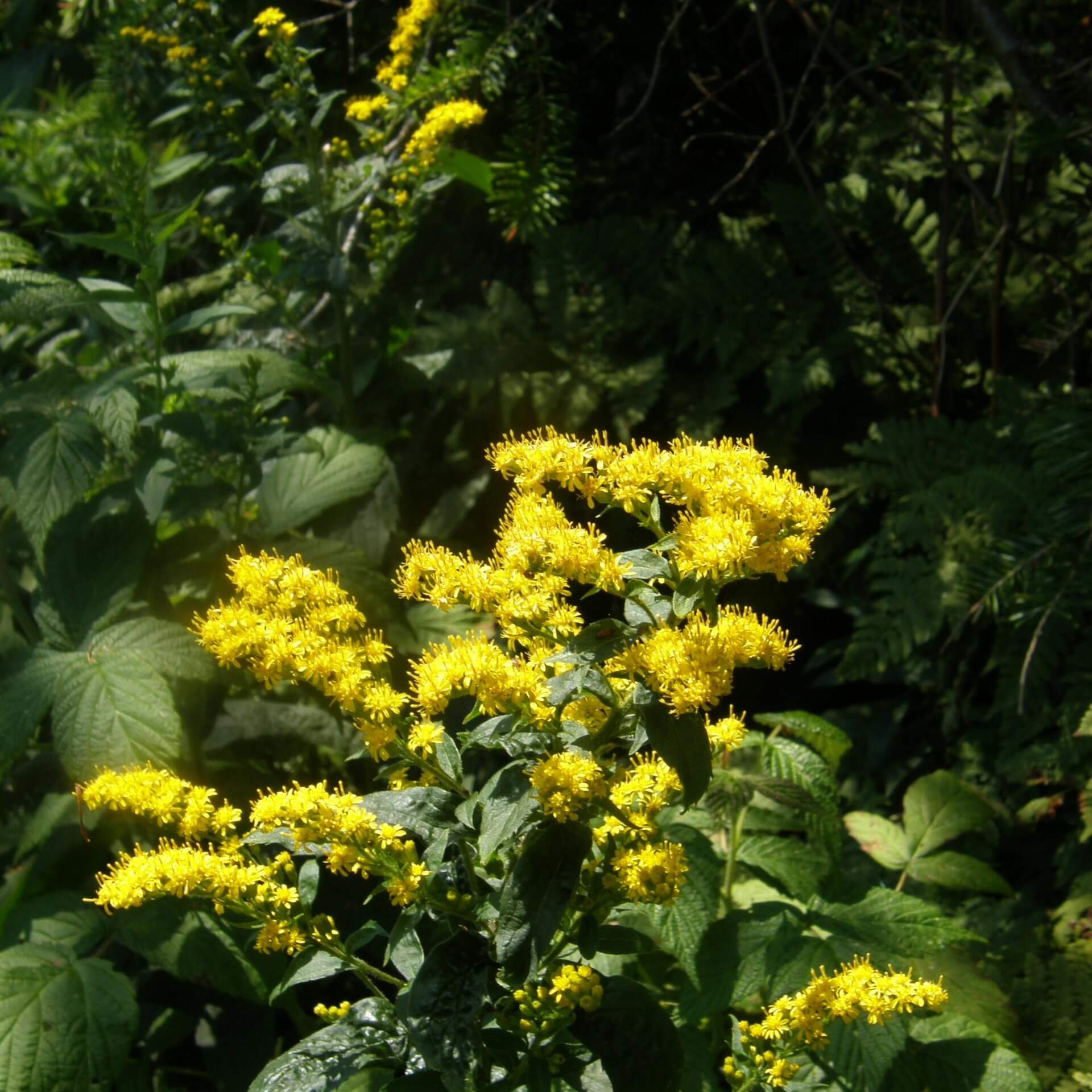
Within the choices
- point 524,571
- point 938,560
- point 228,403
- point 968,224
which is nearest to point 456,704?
point 228,403

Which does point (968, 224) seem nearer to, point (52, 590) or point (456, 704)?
point (456, 704)

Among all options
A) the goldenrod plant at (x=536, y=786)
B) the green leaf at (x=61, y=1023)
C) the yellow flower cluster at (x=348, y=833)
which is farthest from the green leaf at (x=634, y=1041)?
the green leaf at (x=61, y=1023)

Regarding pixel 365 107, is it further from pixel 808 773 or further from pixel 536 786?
pixel 536 786

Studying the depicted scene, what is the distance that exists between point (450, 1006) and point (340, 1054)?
0.18 metres

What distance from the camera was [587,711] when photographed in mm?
1073

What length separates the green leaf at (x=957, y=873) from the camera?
66.5 inches

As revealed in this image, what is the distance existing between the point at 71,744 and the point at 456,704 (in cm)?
69

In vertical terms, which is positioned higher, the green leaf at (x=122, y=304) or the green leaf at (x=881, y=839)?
the green leaf at (x=122, y=304)

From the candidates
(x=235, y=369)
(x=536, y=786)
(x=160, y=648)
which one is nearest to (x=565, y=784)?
(x=536, y=786)

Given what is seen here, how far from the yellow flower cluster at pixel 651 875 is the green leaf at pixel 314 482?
3.57 feet

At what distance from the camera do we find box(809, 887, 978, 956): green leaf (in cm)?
136

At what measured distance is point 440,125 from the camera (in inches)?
82.4

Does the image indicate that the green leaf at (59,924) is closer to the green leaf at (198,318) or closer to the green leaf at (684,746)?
the green leaf at (198,318)

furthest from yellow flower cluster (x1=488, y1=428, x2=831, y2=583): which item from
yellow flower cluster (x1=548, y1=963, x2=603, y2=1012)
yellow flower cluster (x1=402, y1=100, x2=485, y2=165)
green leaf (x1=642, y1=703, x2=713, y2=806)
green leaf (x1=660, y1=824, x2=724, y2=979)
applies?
yellow flower cluster (x1=402, y1=100, x2=485, y2=165)
